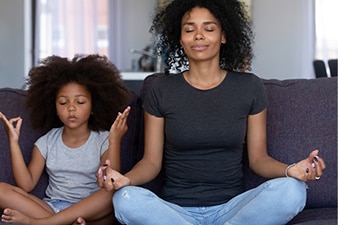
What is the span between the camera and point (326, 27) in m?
6.74

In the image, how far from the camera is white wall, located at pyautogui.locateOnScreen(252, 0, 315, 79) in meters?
6.39

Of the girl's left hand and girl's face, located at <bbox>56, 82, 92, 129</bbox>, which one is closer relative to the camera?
the girl's left hand

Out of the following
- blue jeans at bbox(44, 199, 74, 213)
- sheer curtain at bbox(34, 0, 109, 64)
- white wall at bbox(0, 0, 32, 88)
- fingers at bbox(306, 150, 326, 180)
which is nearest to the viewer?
fingers at bbox(306, 150, 326, 180)

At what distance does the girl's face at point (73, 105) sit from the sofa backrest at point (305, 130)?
337mm

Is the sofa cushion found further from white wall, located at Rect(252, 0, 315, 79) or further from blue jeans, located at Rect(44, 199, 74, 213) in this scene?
white wall, located at Rect(252, 0, 315, 79)

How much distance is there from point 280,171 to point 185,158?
0.32 metres

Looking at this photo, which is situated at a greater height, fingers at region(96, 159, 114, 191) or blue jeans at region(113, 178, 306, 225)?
fingers at region(96, 159, 114, 191)

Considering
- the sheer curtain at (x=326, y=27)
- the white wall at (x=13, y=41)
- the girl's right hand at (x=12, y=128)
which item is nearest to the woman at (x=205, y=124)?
the girl's right hand at (x=12, y=128)

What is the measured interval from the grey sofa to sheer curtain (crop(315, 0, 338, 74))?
15.5 feet

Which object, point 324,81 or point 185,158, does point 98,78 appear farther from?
point 324,81

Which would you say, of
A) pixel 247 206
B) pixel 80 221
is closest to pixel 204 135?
pixel 247 206

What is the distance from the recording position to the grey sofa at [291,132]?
2.05 metres

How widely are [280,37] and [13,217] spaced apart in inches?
197

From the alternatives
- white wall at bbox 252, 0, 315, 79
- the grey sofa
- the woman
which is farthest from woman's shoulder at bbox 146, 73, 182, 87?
white wall at bbox 252, 0, 315, 79
